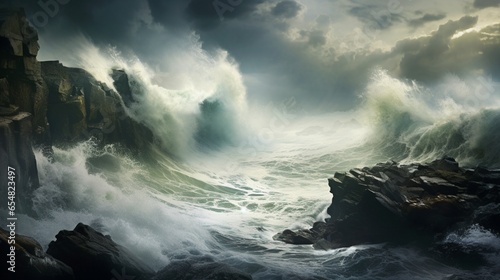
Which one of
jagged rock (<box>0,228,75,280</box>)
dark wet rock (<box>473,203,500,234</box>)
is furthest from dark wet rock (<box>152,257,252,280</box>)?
dark wet rock (<box>473,203,500,234</box>)

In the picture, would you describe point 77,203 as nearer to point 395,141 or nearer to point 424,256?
point 424,256

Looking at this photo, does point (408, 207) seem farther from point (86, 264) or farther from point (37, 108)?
point (37, 108)

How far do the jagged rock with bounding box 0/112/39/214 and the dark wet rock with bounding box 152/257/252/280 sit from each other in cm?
550

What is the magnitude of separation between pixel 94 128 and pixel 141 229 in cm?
982

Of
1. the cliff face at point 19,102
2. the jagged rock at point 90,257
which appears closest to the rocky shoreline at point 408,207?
the jagged rock at point 90,257

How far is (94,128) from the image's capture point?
2002cm

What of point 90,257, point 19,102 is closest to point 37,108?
point 19,102

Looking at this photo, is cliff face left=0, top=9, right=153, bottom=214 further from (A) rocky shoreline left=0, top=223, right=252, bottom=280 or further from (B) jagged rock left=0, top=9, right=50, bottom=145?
(A) rocky shoreline left=0, top=223, right=252, bottom=280

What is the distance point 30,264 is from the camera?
20.8 ft

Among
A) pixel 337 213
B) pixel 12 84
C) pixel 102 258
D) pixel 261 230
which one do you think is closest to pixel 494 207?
pixel 337 213

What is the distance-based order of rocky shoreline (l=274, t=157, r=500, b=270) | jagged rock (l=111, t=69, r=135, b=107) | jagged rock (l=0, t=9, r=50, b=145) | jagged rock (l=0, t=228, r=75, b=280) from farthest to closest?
jagged rock (l=111, t=69, r=135, b=107) → jagged rock (l=0, t=9, r=50, b=145) → rocky shoreline (l=274, t=157, r=500, b=270) → jagged rock (l=0, t=228, r=75, b=280)

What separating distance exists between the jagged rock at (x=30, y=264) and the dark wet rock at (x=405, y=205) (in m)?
8.48

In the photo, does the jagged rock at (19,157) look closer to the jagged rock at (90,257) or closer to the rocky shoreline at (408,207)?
the jagged rock at (90,257)

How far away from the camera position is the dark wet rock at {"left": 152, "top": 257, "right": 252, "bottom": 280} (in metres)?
7.64
